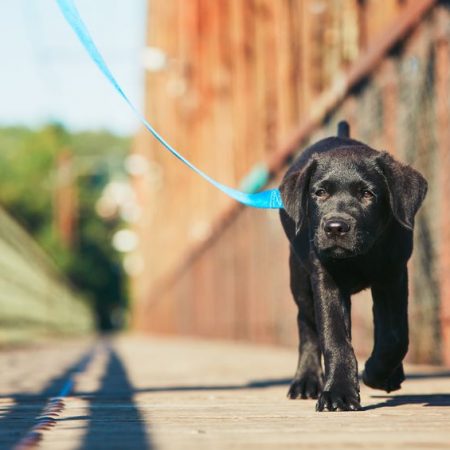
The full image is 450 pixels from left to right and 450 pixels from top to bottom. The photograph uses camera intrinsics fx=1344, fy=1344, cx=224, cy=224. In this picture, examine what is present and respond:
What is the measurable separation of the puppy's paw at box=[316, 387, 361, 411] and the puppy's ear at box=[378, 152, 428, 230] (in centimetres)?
64

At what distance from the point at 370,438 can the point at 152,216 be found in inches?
2113

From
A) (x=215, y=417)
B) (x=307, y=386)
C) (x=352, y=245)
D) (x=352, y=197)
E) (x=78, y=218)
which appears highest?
(x=78, y=218)

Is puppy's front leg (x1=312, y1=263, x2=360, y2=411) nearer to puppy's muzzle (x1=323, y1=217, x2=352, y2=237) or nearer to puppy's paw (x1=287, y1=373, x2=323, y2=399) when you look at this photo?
puppy's muzzle (x1=323, y1=217, x2=352, y2=237)

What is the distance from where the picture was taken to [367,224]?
15.6 ft

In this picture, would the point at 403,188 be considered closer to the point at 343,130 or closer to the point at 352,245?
the point at 352,245

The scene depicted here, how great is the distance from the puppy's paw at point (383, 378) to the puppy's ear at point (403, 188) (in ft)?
2.26

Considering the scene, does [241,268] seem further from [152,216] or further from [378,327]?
[152,216]

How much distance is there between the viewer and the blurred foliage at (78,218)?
3401 inches

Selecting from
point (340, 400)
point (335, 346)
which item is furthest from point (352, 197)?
point (340, 400)

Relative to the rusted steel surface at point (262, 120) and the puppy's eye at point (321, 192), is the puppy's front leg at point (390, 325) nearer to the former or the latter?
the puppy's eye at point (321, 192)

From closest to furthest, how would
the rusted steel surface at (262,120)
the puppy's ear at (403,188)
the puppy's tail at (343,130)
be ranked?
the puppy's ear at (403,188) → the puppy's tail at (343,130) → the rusted steel surface at (262,120)

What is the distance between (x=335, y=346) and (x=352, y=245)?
14.1 inches

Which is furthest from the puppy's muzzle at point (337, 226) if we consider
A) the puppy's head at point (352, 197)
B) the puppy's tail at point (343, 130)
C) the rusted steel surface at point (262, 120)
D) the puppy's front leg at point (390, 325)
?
the rusted steel surface at point (262, 120)

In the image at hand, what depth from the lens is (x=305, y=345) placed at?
18.1ft
